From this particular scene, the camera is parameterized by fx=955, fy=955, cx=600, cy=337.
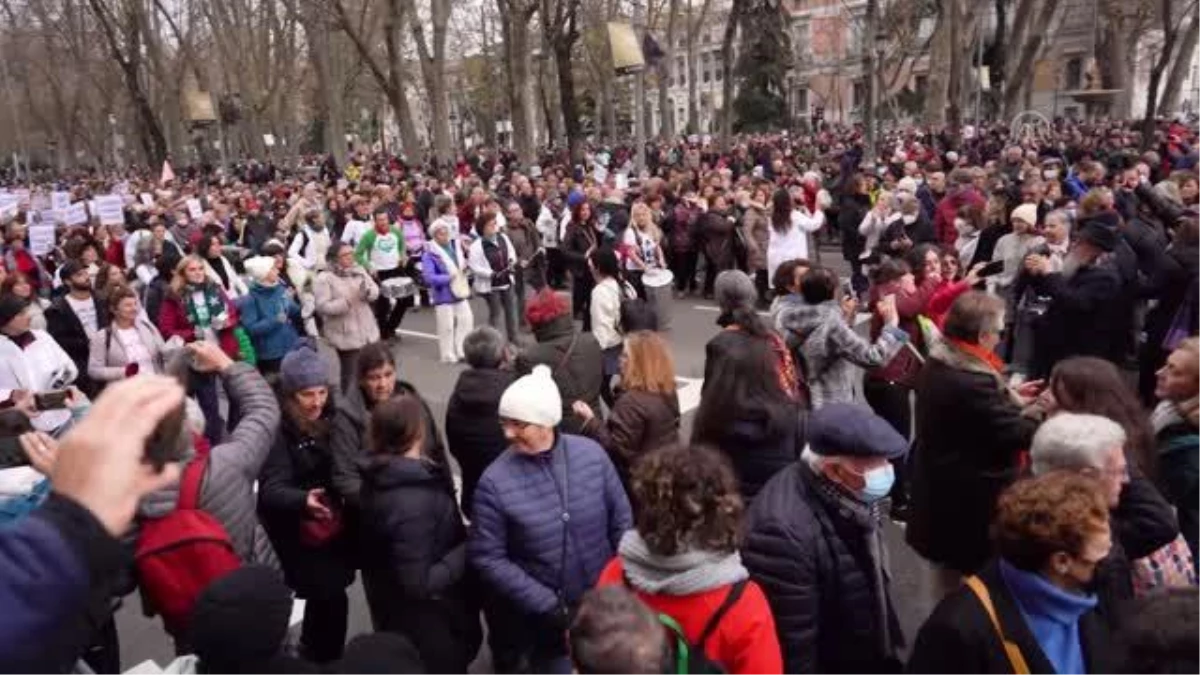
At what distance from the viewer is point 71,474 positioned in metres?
1.30

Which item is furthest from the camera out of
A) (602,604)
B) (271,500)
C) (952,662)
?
Result: (271,500)

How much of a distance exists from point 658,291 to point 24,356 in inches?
234

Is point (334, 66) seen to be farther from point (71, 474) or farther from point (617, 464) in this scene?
point (71, 474)

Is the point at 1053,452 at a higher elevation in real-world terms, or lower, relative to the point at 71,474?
lower

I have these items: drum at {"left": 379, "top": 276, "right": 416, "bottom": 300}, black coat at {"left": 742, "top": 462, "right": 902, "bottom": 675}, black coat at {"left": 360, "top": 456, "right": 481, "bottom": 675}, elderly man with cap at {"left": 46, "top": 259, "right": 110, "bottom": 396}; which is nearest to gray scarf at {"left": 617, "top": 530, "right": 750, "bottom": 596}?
black coat at {"left": 742, "top": 462, "right": 902, "bottom": 675}

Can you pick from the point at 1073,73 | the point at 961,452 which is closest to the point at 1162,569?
the point at 961,452

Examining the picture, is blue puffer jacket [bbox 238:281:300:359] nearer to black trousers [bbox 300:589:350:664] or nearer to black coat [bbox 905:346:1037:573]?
black trousers [bbox 300:589:350:664]

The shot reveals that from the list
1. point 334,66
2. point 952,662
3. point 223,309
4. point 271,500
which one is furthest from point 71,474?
point 334,66

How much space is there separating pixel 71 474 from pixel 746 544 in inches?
83.6

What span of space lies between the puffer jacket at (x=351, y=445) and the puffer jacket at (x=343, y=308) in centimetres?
452

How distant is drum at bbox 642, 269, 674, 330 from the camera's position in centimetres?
1011

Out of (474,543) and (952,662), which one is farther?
(474,543)

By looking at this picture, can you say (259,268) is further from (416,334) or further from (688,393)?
(416,334)

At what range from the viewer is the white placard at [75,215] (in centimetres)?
1480
